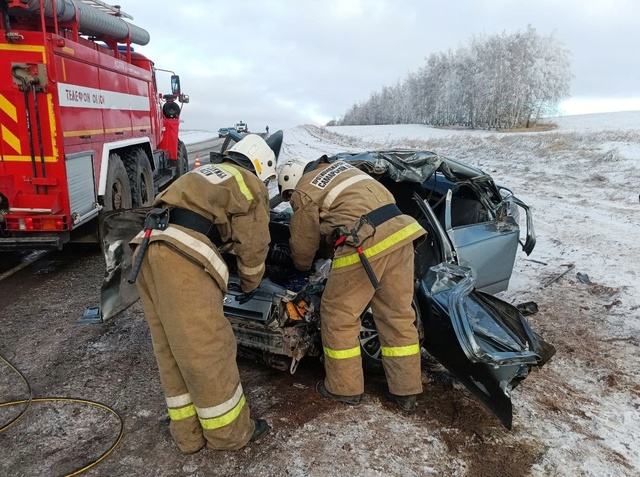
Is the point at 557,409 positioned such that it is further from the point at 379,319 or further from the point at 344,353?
the point at 344,353

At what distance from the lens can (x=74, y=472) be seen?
258 centimetres

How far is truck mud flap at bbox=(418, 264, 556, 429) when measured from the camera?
9.29 ft

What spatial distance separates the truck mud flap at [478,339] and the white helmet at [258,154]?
1.32m

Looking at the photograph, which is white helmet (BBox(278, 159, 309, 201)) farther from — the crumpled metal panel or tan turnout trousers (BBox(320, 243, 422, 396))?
tan turnout trousers (BBox(320, 243, 422, 396))

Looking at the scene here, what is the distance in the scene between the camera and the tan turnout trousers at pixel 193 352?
260 centimetres

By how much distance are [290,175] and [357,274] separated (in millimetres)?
931

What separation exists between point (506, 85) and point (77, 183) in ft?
178

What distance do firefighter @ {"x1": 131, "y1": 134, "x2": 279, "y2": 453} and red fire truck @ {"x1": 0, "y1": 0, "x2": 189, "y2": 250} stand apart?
274 cm

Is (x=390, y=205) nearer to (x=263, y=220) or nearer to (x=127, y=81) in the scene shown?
(x=263, y=220)

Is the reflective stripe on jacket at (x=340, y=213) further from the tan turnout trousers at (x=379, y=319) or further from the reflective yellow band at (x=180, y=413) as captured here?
the reflective yellow band at (x=180, y=413)

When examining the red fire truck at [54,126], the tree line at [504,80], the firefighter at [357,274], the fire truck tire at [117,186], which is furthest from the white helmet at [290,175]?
the tree line at [504,80]

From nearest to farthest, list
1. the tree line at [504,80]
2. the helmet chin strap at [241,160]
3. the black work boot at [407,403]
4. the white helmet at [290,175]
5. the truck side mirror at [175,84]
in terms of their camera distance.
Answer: the helmet chin strap at [241,160]
the black work boot at [407,403]
the white helmet at [290,175]
the truck side mirror at [175,84]
the tree line at [504,80]

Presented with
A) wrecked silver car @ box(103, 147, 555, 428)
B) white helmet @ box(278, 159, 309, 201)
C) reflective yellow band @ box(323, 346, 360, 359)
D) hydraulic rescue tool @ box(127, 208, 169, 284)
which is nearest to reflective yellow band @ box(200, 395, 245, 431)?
wrecked silver car @ box(103, 147, 555, 428)

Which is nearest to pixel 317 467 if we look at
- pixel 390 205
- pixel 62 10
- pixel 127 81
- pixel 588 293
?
pixel 390 205
